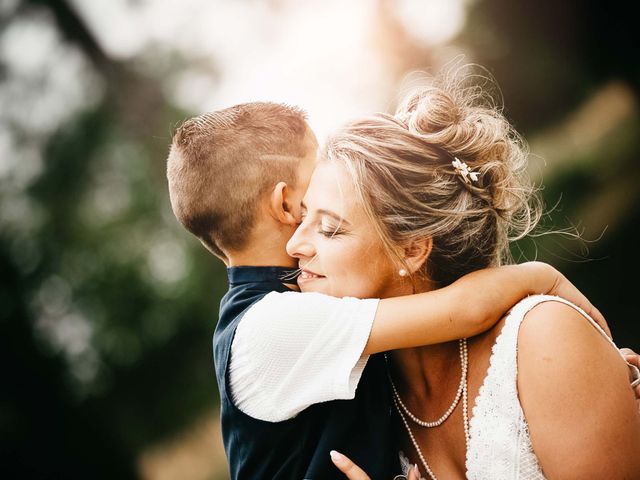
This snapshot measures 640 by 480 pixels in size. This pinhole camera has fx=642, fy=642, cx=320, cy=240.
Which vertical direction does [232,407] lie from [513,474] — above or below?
above

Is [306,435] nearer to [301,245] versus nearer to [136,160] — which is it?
[301,245]

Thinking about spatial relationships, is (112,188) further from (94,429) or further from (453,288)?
(453,288)

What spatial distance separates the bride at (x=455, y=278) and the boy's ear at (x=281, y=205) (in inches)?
6.3

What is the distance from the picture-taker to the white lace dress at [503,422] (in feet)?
6.00

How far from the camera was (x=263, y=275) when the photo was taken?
2221 mm

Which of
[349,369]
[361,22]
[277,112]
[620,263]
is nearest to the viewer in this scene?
[349,369]

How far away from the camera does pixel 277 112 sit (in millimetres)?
2447

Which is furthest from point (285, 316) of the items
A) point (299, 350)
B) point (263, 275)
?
point (263, 275)

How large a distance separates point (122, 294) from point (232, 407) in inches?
252

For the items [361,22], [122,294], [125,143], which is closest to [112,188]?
[125,143]

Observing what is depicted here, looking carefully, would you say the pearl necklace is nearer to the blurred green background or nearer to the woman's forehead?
the woman's forehead

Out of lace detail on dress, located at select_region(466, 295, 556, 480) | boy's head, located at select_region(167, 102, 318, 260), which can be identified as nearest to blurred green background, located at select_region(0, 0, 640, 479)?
boy's head, located at select_region(167, 102, 318, 260)

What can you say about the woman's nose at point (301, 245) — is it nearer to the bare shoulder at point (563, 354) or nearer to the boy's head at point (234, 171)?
the boy's head at point (234, 171)

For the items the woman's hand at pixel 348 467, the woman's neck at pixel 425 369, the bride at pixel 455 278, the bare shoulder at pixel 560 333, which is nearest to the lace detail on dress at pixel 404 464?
the bride at pixel 455 278
